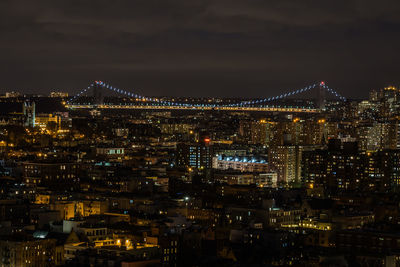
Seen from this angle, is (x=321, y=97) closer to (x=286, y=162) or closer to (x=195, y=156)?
(x=195, y=156)

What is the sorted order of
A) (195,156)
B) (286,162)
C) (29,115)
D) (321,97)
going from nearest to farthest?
(286,162), (195,156), (29,115), (321,97)

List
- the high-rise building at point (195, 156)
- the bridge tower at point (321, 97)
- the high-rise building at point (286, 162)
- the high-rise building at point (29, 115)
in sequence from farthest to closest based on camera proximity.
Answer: the bridge tower at point (321, 97), the high-rise building at point (29, 115), the high-rise building at point (195, 156), the high-rise building at point (286, 162)

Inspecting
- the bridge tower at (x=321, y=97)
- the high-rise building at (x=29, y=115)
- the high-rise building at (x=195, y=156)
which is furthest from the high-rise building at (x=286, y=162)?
the bridge tower at (x=321, y=97)

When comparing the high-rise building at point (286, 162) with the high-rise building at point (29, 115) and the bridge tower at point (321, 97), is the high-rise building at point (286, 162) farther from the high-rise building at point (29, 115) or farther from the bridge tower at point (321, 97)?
the bridge tower at point (321, 97)

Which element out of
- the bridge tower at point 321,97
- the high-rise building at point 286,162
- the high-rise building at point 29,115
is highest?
the bridge tower at point 321,97

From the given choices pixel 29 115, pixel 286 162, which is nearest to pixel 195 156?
pixel 286 162

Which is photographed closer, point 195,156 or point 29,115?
point 195,156

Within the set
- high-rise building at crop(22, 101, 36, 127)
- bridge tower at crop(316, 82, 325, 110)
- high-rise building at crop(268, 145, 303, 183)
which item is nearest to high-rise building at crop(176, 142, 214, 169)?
high-rise building at crop(268, 145, 303, 183)

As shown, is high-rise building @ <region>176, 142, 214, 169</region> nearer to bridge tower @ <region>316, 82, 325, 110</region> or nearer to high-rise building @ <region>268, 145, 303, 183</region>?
high-rise building @ <region>268, 145, 303, 183</region>

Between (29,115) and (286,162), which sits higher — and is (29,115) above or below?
above

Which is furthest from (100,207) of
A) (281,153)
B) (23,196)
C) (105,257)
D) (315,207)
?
(281,153)

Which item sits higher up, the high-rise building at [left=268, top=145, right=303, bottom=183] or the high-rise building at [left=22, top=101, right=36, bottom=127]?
the high-rise building at [left=22, top=101, right=36, bottom=127]

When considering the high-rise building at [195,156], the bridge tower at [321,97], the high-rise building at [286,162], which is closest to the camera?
the high-rise building at [286,162]
